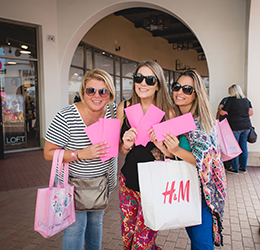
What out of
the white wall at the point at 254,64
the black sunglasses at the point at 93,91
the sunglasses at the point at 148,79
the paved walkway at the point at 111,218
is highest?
the white wall at the point at 254,64

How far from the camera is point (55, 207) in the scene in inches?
64.7

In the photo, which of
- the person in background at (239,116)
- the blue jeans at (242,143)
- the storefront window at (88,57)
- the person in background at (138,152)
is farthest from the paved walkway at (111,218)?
the storefront window at (88,57)

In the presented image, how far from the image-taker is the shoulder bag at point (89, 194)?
5.77 ft

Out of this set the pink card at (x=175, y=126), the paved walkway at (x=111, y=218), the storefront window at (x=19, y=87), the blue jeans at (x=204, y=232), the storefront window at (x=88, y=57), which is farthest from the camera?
the storefront window at (x=88, y=57)

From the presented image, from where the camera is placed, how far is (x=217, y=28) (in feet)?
20.2

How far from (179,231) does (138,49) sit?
39.9 feet

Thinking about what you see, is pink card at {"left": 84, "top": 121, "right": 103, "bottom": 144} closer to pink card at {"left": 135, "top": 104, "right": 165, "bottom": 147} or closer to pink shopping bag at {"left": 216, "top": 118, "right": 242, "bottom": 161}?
pink card at {"left": 135, "top": 104, "right": 165, "bottom": 147}

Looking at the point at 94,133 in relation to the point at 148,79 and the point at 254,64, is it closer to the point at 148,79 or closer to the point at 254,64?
the point at 148,79

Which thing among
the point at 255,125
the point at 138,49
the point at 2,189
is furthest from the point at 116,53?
the point at 2,189

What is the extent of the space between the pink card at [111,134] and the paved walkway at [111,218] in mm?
1478

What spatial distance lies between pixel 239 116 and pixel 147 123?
4466mm

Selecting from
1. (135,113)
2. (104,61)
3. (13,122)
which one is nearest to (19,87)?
(13,122)

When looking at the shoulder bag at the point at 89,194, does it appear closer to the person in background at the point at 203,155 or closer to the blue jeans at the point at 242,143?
the person in background at the point at 203,155

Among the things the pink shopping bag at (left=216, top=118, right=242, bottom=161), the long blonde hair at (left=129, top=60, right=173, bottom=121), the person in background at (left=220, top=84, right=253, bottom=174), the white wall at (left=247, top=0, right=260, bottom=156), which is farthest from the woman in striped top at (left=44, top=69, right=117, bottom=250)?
the white wall at (left=247, top=0, right=260, bottom=156)
